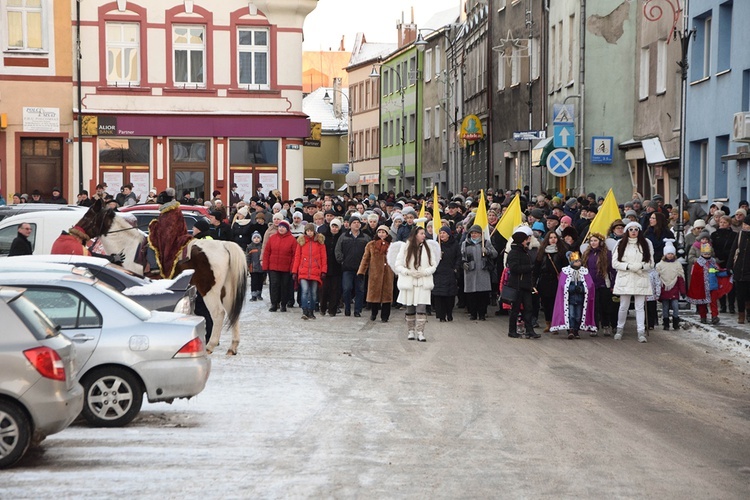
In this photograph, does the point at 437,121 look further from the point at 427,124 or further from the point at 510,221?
the point at 510,221

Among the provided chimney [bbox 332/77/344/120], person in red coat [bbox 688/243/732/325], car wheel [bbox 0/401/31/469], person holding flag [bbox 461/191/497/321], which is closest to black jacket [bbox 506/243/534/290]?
person holding flag [bbox 461/191/497/321]

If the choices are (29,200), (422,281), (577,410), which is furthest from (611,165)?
(577,410)

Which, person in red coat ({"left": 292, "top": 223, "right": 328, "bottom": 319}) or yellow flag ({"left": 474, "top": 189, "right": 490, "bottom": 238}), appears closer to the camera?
person in red coat ({"left": 292, "top": 223, "right": 328, "bottom": 319})

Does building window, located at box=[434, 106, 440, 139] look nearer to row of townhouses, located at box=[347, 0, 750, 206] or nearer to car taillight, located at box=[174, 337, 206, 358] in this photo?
row of townhouses, located at box=[347, 0, 750, 206]

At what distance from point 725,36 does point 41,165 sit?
22.2 metres

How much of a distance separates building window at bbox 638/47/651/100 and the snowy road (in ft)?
66.7

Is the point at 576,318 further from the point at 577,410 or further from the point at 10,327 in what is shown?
the point at 10,327

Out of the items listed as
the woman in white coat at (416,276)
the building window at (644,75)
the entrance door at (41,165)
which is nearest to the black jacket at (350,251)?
the woman in white coat at (416,276)

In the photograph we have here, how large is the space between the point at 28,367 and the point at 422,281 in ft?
36.7

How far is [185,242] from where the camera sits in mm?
17625

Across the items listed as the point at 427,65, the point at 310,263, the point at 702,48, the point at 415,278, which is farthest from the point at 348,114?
the point at 415,278

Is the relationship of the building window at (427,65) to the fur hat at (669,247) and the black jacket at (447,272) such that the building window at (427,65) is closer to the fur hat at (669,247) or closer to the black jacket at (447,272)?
the black jacket at (447,272)

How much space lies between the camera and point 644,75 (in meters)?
38.1

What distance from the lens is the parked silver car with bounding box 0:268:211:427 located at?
462 inches
